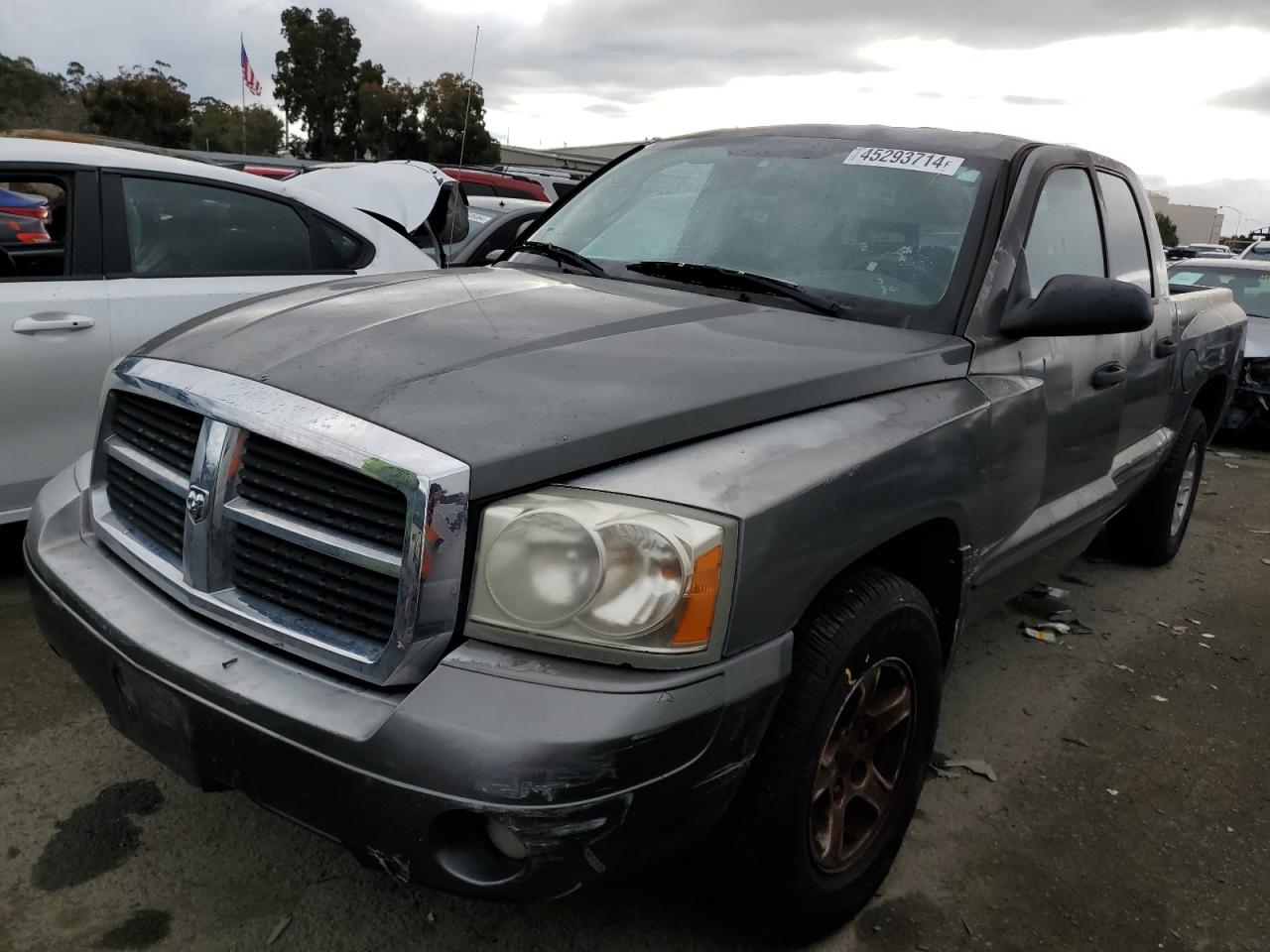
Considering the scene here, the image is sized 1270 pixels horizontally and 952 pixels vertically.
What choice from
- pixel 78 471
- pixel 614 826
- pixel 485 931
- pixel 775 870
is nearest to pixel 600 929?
pixel 485 931

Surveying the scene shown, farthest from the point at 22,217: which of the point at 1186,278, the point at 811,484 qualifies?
the point at 1186,278

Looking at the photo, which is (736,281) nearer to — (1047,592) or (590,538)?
(590,538)

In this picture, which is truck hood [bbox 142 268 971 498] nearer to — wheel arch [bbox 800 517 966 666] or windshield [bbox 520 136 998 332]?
windshield [bbox 520 136 998 332]

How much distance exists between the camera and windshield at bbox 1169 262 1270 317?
9.45 m

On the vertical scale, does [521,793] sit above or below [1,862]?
above

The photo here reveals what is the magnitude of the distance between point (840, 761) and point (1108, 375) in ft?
5.84

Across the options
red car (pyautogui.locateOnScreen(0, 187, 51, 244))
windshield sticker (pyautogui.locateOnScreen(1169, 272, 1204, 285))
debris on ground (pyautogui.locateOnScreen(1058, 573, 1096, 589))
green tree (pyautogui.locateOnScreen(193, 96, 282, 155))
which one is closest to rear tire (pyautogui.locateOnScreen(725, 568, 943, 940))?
debris on ground (pyautogui.locateOnScreen(1058, 573, 1096, 589))

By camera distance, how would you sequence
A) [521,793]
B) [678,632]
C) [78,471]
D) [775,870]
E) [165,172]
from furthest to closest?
[165,172] → [78,471] → [775,870] → [678,632] → [521,793]

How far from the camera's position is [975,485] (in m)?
2.50

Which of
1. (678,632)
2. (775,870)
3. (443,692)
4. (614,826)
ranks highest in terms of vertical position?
(678,632)

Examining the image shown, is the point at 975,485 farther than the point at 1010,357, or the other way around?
the point at 1010,357

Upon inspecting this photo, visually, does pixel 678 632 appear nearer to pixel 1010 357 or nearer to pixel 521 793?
pixel 521 793

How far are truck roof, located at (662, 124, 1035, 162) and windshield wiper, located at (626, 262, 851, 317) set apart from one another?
690mm

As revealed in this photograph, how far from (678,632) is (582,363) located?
606mm
